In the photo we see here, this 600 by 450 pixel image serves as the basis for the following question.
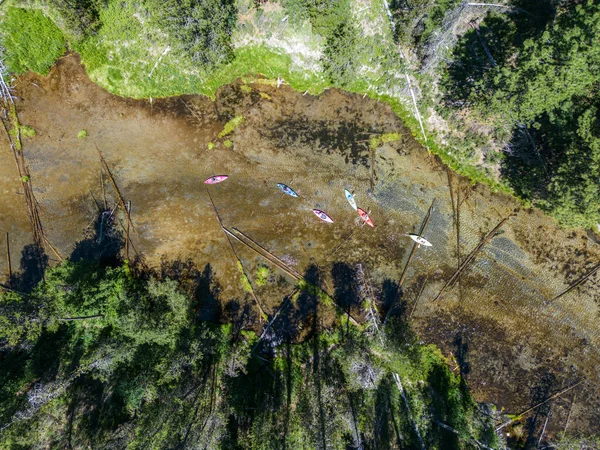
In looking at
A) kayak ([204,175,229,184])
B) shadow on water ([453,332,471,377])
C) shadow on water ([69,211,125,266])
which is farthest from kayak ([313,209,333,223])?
shadow on water ([69,211,125,266])

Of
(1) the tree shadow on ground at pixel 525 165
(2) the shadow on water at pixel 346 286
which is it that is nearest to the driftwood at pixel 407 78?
(1) the tree shadow on ground at pixel 525 165

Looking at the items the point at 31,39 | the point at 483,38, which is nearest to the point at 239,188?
the point at 31,39

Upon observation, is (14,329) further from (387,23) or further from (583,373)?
(583,373)

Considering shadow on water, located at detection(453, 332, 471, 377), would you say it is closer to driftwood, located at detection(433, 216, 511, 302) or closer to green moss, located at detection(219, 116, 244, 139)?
driftwood, located at detection(433, 216, 511, 302)

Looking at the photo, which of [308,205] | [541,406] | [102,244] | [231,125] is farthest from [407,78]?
[541,406]

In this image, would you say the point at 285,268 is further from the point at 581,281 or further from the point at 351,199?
the point at 581,281

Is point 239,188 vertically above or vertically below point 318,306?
above

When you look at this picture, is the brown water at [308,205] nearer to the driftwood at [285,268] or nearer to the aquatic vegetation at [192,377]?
the driftwood at [285,268]
